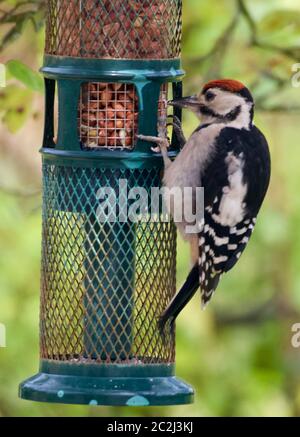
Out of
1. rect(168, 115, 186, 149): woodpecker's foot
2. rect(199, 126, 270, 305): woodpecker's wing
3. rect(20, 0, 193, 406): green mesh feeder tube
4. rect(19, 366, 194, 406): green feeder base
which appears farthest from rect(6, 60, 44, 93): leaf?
rect(19, 366, 194, 406): green feeder base

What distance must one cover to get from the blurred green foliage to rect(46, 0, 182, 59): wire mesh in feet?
3.71

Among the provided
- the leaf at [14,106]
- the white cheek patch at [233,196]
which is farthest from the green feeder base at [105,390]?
the leaf at [14,106]

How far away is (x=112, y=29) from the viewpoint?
548 centimetres

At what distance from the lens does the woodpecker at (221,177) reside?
5723 mm

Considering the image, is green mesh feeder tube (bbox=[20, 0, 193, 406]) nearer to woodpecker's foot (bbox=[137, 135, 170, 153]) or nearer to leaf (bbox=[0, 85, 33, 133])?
woodpecker's foot (bbox=[137, 135, 170, 153])

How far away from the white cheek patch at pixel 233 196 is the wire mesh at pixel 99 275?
0.83 feet

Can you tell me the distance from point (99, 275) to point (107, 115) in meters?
0.67

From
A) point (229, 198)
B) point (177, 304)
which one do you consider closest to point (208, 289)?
point (177, 304)

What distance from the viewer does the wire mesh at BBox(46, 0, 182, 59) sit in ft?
18.0

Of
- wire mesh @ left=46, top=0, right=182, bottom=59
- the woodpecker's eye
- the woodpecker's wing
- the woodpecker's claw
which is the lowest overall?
the woodpecker's claw

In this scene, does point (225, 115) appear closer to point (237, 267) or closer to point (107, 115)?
point (107, 115)
